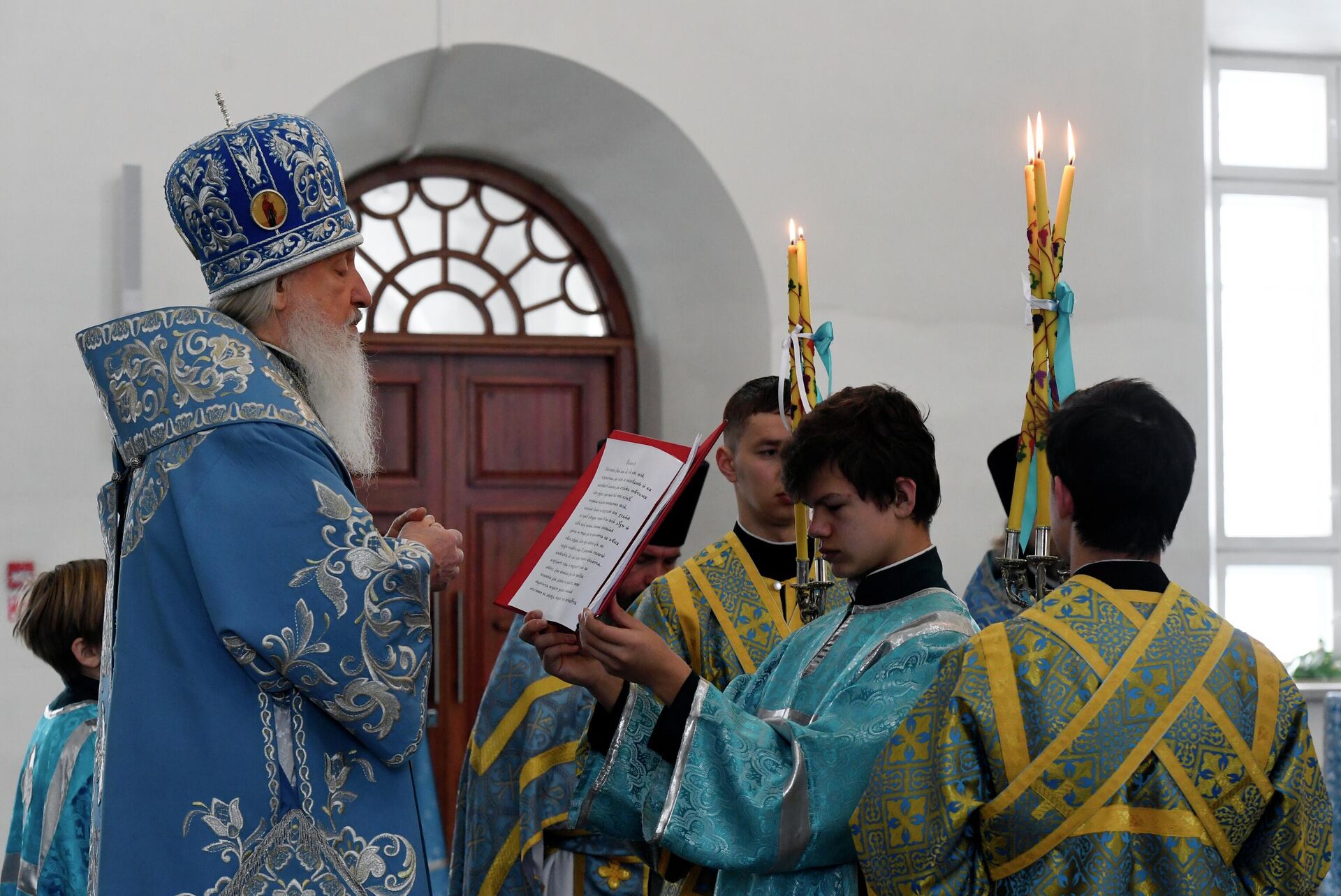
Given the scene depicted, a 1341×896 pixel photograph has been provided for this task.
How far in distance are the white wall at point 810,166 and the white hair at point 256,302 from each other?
3233mm

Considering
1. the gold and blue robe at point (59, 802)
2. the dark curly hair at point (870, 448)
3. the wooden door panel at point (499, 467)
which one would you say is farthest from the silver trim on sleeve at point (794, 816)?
the wooden door panel at point (499, 467)

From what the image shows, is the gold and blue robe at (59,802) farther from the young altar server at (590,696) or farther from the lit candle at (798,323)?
the lit candle at (798,323)

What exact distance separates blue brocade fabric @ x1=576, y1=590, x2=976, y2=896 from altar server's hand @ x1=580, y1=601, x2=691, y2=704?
51 mm

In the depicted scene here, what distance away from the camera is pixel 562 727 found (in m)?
3.34

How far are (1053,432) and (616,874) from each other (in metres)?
1.63

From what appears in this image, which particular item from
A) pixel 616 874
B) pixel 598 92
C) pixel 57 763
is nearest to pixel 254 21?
pixel 598 92

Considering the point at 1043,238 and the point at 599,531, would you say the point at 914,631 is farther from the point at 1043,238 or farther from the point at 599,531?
the point at 1043,238

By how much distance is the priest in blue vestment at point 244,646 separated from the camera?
207cm

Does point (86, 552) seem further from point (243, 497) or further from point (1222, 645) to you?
point (1222, 645)

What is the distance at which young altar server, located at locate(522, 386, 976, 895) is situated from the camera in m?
2.20

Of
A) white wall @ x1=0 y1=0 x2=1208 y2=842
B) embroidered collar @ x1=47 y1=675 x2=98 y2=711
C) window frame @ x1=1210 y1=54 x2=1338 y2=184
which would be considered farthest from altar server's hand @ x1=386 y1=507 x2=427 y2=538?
window frame @ x1=1210 y1=54 x2=1338 y2=184

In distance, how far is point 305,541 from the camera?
6.90 feet

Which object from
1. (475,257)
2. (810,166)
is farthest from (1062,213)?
(475,257)

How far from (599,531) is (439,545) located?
0.25 metres
